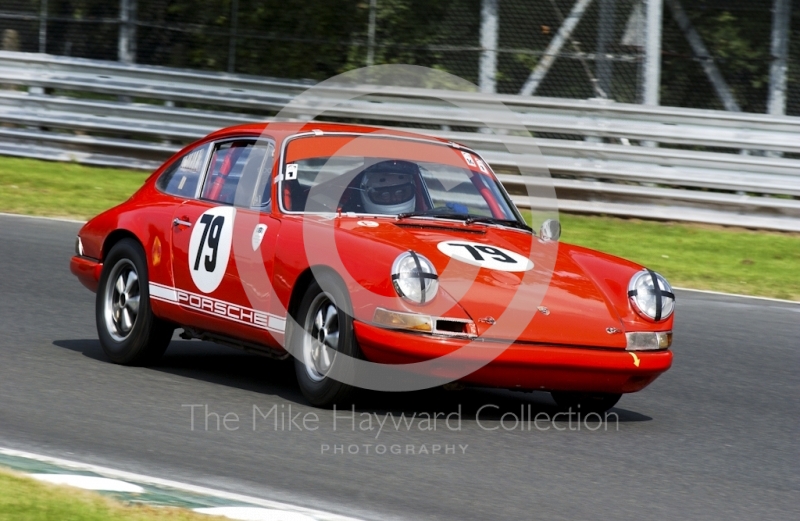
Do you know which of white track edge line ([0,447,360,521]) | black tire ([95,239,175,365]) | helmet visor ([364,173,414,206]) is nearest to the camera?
white track edge line ([0,447,360,521])

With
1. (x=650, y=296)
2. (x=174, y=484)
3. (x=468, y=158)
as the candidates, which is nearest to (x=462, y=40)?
(x=468, y=158)

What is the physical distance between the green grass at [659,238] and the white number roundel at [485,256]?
200 inches

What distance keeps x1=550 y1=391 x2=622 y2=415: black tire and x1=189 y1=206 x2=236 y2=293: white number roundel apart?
72.1 inches

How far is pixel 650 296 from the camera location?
5.79 metres

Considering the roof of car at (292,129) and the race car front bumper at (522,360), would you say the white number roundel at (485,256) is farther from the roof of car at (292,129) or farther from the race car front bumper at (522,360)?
the roof of car at (292,129)

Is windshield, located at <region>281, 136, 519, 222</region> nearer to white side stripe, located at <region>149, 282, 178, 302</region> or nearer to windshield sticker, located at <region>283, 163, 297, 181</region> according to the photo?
windshield sticker, located at <region>283, 163, 297, 181</region>

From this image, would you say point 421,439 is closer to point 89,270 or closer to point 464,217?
point 464,217

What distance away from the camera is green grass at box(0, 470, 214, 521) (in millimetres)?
3752

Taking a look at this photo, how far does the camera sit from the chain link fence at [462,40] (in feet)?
45.8

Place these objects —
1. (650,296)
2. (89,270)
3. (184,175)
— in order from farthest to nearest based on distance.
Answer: (89,270), (184,175), (650,296)

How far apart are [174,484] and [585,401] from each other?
254cm

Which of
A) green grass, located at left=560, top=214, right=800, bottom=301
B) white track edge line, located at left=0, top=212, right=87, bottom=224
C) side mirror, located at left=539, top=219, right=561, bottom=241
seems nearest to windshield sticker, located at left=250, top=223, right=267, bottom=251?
side mirror, located at left=539, top=219, right=561, bottom=241

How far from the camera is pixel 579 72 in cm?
1448

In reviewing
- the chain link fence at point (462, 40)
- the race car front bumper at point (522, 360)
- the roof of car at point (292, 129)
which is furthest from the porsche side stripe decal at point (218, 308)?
the chain link fence at point (462, 40)
